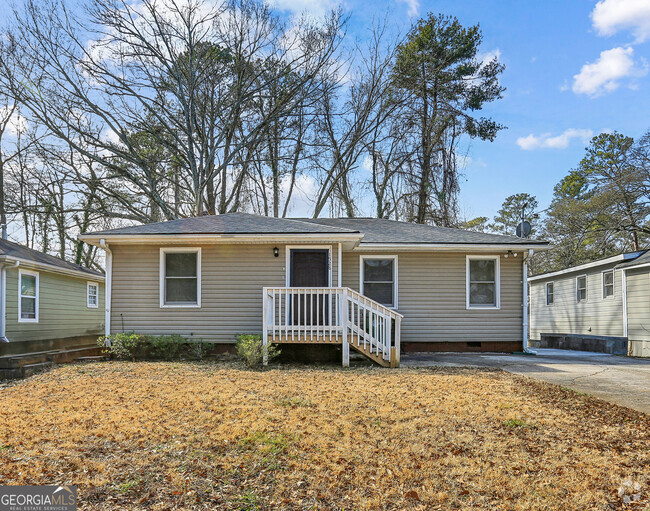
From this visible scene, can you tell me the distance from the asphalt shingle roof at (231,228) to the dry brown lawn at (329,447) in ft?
14.7

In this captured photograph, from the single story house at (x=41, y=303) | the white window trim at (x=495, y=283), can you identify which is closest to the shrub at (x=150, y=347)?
the single story house at (x=41, y=303)

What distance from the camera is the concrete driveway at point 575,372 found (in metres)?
6.07

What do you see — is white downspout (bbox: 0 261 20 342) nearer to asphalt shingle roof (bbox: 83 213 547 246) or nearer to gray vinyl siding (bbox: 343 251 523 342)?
asphalt shingle roof (bbox: 83 213 547 246)

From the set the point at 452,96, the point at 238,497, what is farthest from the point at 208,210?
the point at 238,497

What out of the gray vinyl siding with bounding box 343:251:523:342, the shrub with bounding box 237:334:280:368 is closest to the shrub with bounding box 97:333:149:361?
the shrub with bounding box 237:334:280:368

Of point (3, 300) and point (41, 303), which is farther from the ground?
point (3, 300)

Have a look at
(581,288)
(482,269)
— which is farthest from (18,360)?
(581,288)

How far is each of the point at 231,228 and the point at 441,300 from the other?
5.36 m

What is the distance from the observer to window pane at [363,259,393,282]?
11.8 m

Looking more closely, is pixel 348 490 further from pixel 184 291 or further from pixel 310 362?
pixel 184 291

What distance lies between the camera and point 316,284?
1077 cm

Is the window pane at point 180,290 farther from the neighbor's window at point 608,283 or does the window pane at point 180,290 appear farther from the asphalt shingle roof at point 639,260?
the neighbor's window at point 608,283

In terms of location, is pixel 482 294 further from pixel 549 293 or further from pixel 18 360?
pixel 18 360

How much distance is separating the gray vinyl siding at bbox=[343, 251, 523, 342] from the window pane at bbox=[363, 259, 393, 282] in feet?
0.69
